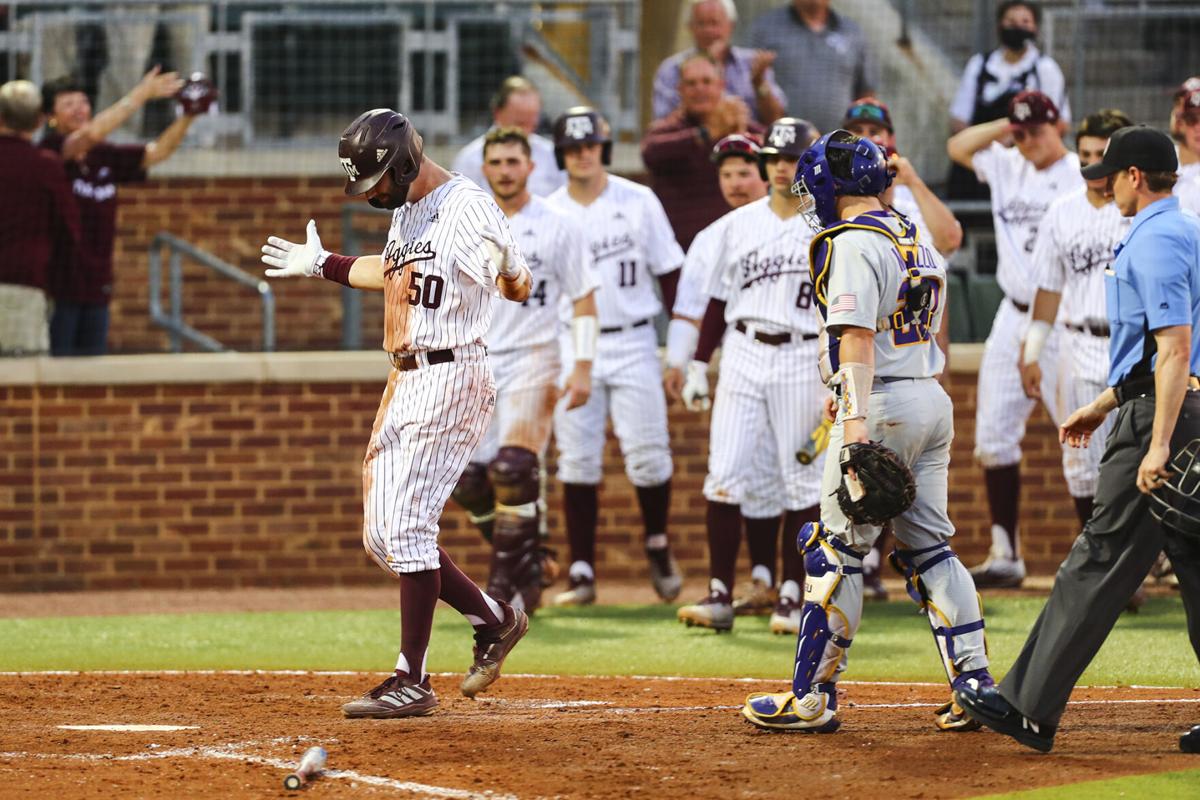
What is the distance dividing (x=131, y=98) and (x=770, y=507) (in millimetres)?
5236

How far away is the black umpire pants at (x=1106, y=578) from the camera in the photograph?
5.58m

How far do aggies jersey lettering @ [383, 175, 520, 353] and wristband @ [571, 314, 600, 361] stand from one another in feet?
8.93

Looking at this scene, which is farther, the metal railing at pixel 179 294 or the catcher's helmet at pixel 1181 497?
the metal railing at pixel 179 294

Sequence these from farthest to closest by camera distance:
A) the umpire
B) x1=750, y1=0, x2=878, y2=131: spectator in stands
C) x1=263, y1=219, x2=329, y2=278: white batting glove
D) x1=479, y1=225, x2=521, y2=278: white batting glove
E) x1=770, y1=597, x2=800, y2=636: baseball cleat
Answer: x1=750, y1=0, x2=878, y2=131: spectator in stands → x1=770, y1=597, x2=800, y2=636: baseball cleat → x1=263, y1=219, x2=329, y2=278: white batting glove → x1=479, y1=225, x2=521, y2=278: white batting glove → the umpire

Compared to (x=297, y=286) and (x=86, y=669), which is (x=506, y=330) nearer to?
(x=86, y=669)

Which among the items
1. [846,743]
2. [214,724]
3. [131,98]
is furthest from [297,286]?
[846,743]

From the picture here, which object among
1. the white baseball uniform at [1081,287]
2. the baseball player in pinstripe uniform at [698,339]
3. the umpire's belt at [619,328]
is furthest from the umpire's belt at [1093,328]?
the umpire's belt at [619,328]

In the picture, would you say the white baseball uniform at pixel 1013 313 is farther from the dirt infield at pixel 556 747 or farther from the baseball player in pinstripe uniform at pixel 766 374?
the dirt infield at pixel 556 747

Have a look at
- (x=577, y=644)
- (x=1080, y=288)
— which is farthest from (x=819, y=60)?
(x=577, y=644)

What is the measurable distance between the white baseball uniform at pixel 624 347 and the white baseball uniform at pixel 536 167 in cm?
91

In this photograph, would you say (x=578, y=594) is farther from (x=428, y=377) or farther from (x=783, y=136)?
(x=428, y=377)

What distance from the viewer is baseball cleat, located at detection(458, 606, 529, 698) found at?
675 centimetres

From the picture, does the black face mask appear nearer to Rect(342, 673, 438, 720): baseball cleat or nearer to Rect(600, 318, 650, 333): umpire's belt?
Rect(600, 318, 650, 333): umpire's belt

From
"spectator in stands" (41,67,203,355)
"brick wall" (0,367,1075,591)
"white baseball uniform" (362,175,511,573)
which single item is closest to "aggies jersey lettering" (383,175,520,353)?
"white baseball uniform" (362,175,511,573)
